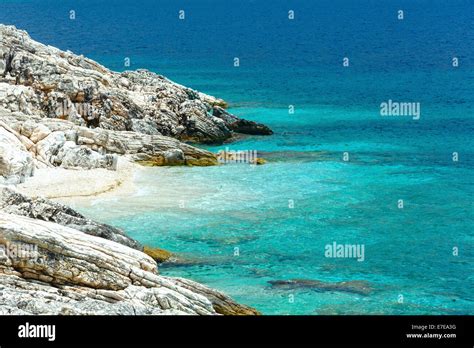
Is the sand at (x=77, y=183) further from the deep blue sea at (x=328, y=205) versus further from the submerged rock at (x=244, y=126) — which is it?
the submerged rock at (x=244, y=126)

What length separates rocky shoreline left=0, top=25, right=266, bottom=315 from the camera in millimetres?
22297

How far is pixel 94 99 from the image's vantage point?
5612cm

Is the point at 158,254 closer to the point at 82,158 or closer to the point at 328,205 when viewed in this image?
the point at 328,205

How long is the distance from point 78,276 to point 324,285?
11.7 meters

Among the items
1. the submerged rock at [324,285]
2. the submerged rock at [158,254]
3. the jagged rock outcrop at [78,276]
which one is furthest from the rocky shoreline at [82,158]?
the submerged rock at [324,285]

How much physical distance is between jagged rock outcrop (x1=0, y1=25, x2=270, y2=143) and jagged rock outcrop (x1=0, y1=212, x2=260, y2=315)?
2992 cm

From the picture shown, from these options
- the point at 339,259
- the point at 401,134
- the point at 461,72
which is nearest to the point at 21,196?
the point at 339,259

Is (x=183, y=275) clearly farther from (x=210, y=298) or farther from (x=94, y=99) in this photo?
(x=94, y=99)

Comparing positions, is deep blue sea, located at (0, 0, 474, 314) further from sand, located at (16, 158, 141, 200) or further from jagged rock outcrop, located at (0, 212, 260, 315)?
jagged rock outcrop, located at (0, 212, 260, 315)

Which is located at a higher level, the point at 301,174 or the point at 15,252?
the point at 301,174

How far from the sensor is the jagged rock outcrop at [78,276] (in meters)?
21.7

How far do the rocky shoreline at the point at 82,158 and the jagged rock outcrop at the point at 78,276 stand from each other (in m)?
0.03

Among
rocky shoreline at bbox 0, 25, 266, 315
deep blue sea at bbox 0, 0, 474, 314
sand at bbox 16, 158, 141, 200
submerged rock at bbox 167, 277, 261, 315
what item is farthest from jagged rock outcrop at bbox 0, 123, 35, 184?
submerged rock at bbox 167, 277, 261, 315
